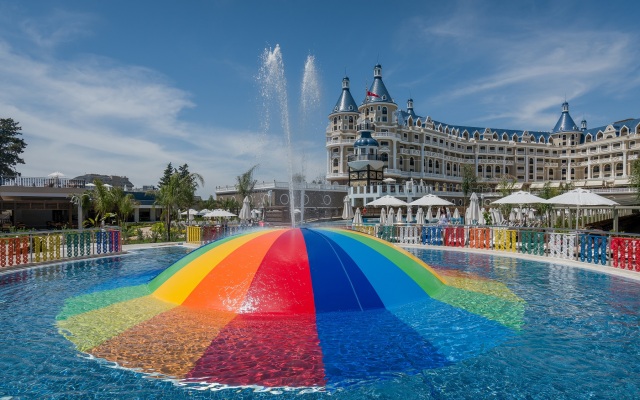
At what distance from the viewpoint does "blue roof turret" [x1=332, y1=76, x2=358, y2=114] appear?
7198cm

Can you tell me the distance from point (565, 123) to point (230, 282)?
342 ft

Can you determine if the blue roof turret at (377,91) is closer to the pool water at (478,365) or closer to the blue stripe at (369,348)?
the pool water at (478,365)

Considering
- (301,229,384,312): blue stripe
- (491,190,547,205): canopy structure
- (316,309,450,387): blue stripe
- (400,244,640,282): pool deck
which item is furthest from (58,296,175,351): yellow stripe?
(491,190,547,205): canopy structure

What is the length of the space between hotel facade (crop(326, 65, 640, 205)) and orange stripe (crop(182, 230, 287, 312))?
1787 inches

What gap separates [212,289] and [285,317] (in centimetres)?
190

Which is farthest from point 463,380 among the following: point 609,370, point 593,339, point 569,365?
point 593,339

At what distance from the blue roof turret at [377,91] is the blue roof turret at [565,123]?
49036mm

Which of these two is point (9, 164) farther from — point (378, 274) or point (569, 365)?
point (569, 365)

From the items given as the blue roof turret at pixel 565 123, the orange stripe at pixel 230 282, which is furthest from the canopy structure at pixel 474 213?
the blue roof turret at pixel 565 123

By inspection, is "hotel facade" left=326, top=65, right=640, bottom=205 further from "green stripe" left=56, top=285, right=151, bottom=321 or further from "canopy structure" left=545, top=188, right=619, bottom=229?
"green stripe" left=56, top=285, right=151, bottom=321

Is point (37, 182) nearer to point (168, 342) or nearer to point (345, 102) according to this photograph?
point (168, 342)

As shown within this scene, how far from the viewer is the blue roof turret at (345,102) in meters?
72.0

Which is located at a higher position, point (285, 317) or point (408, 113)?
point (408, 113)

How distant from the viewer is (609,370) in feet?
19.0
